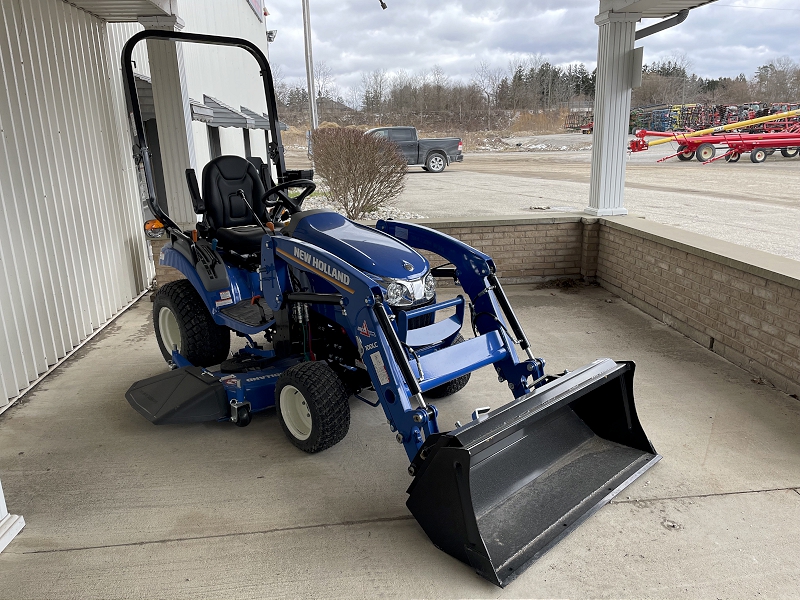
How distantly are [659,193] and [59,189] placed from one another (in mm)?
13182

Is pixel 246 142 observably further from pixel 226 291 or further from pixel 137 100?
pixel 226 291

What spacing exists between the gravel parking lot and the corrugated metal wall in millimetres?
4554

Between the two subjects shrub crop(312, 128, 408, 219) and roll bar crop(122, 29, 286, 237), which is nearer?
roll bar crop(122, 29, 286, 237)

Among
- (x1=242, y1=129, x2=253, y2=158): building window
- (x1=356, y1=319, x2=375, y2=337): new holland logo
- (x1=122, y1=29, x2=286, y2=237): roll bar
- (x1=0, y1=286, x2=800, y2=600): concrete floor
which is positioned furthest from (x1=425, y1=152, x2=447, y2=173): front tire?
(x1=356, y1=319, x2=375, y2=337): new holland logo

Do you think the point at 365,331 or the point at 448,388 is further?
the point at 448,388

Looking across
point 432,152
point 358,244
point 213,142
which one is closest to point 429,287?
point 358,244

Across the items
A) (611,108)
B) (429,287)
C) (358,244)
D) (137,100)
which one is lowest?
(429,287)

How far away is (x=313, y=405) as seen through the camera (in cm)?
327

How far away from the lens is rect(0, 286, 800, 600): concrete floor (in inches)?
97.9

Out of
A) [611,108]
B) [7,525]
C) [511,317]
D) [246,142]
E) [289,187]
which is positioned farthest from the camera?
[246,142]

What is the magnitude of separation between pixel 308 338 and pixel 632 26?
16.5ft

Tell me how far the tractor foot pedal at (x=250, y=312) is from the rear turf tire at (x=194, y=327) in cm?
29

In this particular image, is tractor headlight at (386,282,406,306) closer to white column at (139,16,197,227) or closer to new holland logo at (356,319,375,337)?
new holland logo at (356,319,375,337)

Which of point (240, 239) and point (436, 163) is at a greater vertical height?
point (240, 239)
